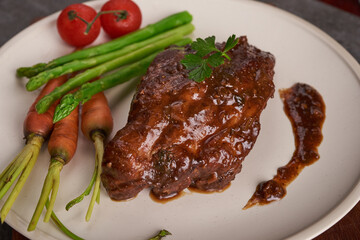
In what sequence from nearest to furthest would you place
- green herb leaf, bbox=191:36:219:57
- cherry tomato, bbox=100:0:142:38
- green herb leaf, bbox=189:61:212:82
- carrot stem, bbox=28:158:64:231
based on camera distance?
carrot stem, bbox=28:158:64:231 < green herb leaf, bbox=189:61:212:82 < green herb leaf, bbox=191:36:219:57 < cherry tomato, bbox=100:0:142:38

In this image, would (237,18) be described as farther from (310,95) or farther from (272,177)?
(272,177)

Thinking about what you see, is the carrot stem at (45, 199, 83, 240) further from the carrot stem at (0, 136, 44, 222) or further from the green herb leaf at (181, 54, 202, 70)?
the green herb leaf at (181, 54, 202, 70)

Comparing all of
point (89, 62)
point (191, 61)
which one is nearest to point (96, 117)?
point (89, 62)

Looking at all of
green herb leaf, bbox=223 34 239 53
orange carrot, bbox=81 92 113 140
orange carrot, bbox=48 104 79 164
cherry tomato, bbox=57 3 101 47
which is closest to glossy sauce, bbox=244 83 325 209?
green herb leaf, bbox=223 34 239 53

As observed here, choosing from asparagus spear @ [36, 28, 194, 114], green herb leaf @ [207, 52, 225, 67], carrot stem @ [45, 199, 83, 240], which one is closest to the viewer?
carrot stem @ [45, 199, 83, 240]

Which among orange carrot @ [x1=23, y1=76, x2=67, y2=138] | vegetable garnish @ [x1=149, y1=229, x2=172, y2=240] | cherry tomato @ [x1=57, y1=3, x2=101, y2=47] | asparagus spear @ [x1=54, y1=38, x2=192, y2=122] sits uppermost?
cherry tomato @ [x1=57, y1=3, x2=101, y2=47]

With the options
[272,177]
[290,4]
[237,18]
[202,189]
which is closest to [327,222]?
[272,177]

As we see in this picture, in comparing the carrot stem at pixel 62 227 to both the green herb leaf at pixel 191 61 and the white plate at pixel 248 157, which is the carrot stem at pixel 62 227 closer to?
the white plate at pixel 248 157

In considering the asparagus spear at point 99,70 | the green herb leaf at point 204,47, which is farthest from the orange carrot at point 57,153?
the green herb leaf at point 204,47
